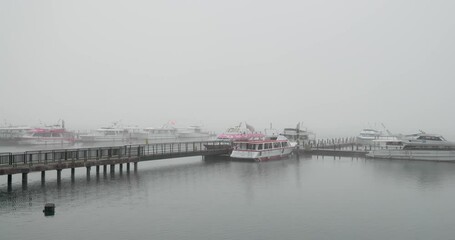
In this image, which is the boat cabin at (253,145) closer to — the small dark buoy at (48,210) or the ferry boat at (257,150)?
the ferry boat at (257,150)

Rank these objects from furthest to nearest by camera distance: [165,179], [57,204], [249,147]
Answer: [249,147]
[165,179]
[57,204]

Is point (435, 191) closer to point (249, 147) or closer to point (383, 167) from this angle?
point (383, 167)

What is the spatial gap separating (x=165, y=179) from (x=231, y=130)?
55.8 meters

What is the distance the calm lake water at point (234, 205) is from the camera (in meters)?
26.2

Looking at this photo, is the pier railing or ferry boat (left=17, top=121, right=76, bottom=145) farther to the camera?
ferry boat (left=17, top=121, right=76, bottom=145)

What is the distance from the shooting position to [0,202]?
106 ft

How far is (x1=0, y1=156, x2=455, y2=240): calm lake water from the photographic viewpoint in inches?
1030

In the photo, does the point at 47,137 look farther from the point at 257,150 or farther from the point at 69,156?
the point at 69,156

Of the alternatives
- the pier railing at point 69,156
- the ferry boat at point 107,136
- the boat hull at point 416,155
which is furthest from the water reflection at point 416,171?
the ferry boat at point 107,136

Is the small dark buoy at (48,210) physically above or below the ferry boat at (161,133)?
below

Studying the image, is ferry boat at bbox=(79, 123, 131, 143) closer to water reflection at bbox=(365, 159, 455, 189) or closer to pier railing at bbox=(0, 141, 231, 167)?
pier railing at bbox=(0, 141, 231, 167)

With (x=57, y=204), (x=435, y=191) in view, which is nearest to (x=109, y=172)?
(x=57, y=204)

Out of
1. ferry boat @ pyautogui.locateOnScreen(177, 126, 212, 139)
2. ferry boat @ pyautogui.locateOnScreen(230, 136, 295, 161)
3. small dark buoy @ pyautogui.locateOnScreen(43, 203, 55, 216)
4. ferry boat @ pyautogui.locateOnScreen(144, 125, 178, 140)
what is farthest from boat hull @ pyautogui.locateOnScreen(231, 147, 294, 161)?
ferry boat @ pyautogui.locateOnScreen(177, 126, 212, 139)

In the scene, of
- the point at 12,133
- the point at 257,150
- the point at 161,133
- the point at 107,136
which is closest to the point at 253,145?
the point at 257,150
